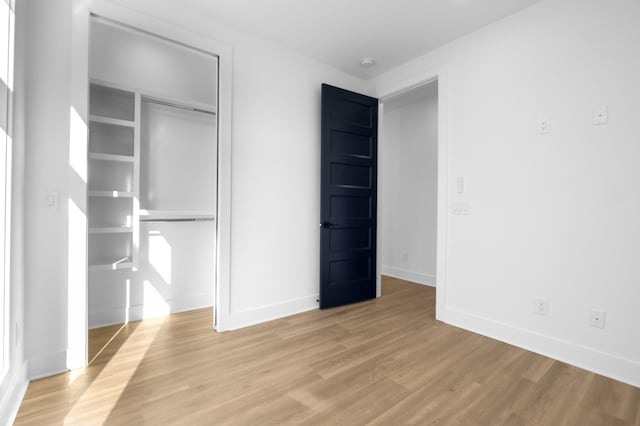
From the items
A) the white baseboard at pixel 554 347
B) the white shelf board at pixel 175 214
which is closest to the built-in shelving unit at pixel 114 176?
the white shelf board at pixel 175 214

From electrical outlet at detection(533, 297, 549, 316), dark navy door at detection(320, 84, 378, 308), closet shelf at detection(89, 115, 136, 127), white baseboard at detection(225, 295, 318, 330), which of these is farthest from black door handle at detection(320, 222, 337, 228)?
closet shelf at detection(89, 115, 136, 127)

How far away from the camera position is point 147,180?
3094 millimetres

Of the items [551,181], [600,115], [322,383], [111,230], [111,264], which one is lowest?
[322,383]

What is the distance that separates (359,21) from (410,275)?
357 cm

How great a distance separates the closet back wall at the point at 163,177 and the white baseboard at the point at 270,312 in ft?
2.65

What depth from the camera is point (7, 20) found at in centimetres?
160

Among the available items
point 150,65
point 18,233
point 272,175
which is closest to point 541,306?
point 272,175

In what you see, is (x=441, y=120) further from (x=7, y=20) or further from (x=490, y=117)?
(x=7, y=20)

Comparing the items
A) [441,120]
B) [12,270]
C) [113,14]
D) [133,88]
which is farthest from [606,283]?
[133,88]

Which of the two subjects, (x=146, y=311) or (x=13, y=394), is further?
(x=146, y=311)

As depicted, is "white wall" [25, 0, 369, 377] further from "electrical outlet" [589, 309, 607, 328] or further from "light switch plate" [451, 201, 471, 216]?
"electrical outlet" [589, 309, 607, 328]

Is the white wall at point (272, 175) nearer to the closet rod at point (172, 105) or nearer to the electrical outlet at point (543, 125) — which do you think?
the closet rod at point (172, 105)

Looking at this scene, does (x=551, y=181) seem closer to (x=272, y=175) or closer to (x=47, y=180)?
(x=272, y=175)

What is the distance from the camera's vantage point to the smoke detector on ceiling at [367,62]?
328 cm
